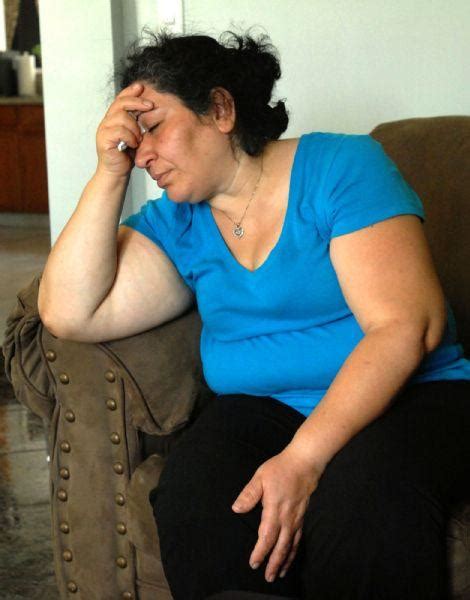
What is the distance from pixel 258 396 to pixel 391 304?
31 cm

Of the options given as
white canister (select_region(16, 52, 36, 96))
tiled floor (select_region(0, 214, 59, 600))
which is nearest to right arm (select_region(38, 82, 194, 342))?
tiled floor (select_region(0, 214, 59, 600))

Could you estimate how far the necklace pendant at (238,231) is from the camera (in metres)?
1.72

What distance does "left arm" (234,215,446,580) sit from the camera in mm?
1408

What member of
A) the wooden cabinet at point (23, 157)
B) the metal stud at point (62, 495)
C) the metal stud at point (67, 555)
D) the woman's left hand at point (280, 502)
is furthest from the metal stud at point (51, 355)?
the wooden cabinet at point (23, 157)

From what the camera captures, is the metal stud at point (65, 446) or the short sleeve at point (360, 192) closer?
the short sleeve at point (360, 192)

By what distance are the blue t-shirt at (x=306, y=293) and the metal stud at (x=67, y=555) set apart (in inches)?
14.9

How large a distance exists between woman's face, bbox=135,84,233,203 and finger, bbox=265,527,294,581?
56 centimetres

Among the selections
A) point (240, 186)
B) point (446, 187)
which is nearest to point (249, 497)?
point (240, 186)

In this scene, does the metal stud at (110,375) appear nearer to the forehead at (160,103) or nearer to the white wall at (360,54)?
the forehead at (160,103)

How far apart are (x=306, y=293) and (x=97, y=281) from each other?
0.35 metres

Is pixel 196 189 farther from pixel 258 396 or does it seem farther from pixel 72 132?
pixel 72 132

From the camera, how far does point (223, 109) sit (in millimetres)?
1670

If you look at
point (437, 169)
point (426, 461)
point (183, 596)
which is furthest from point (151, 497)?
point (437, 169)

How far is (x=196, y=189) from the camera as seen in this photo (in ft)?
5.48
